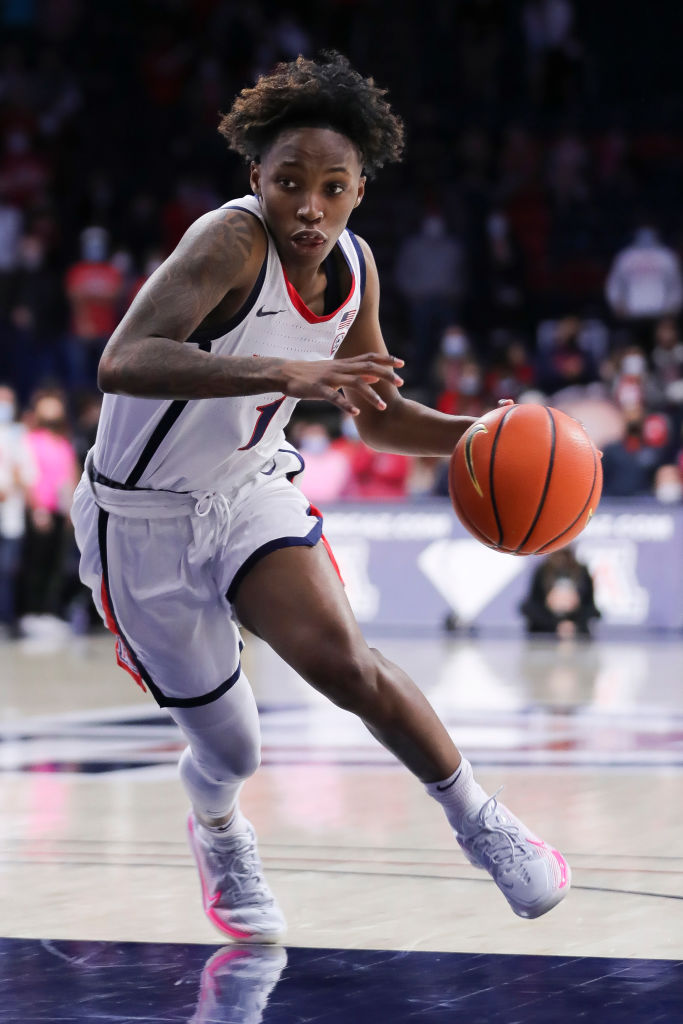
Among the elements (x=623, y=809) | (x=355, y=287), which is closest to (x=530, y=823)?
(x=623, y=809)

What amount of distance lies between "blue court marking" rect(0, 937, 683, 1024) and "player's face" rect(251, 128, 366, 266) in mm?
1530

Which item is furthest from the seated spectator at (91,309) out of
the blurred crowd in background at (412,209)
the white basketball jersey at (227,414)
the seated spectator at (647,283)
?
the white basketball jersey at (227,414)

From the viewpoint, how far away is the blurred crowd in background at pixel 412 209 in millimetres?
12445

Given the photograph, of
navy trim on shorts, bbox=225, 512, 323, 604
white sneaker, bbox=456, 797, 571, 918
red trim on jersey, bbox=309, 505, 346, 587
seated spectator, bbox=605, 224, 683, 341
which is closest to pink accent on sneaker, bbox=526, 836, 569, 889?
white sneaker, bbox=456, 797, 571, 918

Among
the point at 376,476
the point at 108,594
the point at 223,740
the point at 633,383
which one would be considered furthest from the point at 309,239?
the point at 633,383

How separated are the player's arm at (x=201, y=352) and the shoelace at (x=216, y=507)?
0.47 m

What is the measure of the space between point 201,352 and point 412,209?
13.5 meters

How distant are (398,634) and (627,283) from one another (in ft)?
15.1

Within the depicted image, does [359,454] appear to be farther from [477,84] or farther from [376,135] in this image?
[376,135]

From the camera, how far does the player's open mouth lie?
3410mm

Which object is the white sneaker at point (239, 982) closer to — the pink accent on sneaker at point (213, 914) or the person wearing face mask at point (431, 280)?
the pink accent on sneaker at point (213, 914)

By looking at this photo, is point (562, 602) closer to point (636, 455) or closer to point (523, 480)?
point (636, 455)

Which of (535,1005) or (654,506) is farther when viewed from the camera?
(654,506)

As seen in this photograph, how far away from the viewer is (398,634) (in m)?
11.4
